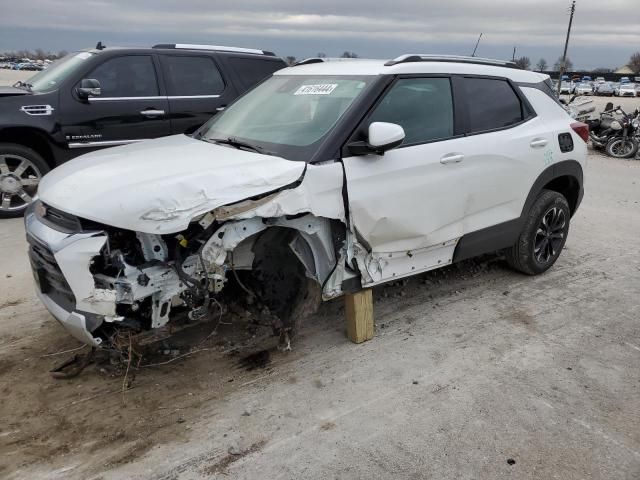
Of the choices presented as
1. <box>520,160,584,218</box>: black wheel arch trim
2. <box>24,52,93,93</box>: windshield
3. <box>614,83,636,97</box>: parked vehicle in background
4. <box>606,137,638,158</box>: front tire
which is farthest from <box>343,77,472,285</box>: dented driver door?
<box>614,83,636,97</box>: parked vehicle in background

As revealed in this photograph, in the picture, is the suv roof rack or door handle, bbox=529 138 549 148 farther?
the suv roof rack

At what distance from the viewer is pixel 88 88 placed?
20.4ft

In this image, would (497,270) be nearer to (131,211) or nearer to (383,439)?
(383,439)

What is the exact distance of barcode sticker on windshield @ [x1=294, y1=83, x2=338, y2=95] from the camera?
380cm

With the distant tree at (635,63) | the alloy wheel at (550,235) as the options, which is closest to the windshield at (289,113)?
the alloy wheel at (550,235)

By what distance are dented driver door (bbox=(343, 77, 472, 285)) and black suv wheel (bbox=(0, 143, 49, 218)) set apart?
15.4 ft

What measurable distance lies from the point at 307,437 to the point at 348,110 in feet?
6.69

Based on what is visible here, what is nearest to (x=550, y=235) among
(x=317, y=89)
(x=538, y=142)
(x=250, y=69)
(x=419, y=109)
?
(x=538, y=142)

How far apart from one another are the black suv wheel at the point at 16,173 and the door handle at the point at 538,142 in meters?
5.51

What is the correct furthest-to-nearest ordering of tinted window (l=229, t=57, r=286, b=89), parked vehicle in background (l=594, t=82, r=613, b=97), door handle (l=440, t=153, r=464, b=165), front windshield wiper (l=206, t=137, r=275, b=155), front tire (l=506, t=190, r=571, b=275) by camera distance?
1. parked vehicle in background (l=594, t=82, r=613, b=97)
2. tinted window (l=229, t=57, r=286, b=89)
3. front tire (l=506, t=190, r=571, b=275)
4. door handle (l=440, t=153, r=464, b=165)
5. front windshield wiper (l=206, t=137, r=275, b=155)

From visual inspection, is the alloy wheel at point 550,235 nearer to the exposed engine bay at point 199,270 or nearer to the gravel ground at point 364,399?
the gravel ground at point 364,399

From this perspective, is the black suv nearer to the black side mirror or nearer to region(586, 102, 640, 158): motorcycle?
the black side mirror

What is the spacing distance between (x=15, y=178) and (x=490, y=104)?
542 cm

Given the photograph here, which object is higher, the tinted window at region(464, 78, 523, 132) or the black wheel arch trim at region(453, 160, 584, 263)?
the tinted window at region(464, 78, 523, 132)
